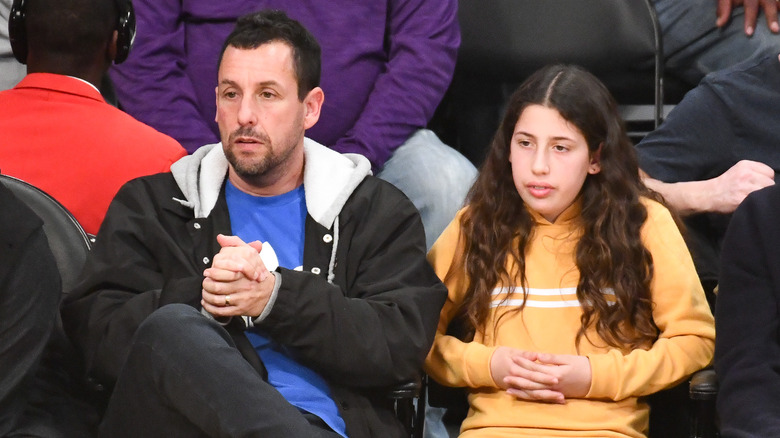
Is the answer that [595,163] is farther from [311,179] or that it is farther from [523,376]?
[311,179]

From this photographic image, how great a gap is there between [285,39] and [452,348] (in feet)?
2.78

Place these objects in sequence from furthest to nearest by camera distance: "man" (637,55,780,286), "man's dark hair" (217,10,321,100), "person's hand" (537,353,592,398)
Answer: "man" (637,55,780,286) < "man's dark hair" (217,10,321,100) < "person's hand" (537,353,592,398)

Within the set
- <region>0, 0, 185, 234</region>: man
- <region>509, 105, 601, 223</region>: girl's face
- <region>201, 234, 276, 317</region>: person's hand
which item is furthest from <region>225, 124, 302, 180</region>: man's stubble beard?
<region>509, 105, 601, 223</region>: girl's face

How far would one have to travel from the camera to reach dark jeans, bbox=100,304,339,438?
2213 mm

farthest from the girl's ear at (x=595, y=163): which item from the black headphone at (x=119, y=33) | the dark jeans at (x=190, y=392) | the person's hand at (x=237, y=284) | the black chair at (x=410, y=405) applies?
→ the black headphone at (x=119, y=33)

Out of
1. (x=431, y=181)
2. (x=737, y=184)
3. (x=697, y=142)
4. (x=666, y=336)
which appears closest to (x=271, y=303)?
(x=666, y=336)

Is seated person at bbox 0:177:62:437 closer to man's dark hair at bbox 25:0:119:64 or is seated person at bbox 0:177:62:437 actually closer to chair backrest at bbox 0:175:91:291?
chair backrest at bbox 0:175:91:291

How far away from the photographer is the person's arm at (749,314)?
7.83ft

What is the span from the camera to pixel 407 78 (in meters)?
3.56

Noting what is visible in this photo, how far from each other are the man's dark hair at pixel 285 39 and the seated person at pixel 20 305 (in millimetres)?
674

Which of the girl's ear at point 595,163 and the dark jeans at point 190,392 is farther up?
the girl's ear at point 595,163

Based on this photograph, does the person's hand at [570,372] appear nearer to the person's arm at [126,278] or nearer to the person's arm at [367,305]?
the person's arm at [367,305]

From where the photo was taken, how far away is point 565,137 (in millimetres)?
2809

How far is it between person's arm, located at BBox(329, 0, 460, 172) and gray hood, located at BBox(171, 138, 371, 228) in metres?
0.60
